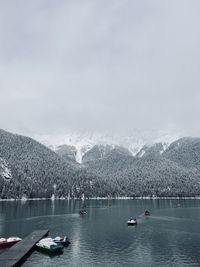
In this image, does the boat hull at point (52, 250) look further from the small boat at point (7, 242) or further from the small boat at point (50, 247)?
the small boat at point (7, 242)

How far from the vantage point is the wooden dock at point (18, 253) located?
10031cm

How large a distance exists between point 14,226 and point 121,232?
60421mm

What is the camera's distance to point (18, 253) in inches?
4402

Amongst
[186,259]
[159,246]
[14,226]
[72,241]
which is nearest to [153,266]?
[186,259]

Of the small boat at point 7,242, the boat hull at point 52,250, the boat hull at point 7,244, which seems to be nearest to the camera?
the boat hull at point 52,250

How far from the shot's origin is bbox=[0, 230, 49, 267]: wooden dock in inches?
3949

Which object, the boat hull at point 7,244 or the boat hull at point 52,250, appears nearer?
the boat hull at point 52,250

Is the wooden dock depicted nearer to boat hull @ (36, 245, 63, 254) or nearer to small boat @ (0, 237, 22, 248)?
small boat @ (0, 237, 22, 248)

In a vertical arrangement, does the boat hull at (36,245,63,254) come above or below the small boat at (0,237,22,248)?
below

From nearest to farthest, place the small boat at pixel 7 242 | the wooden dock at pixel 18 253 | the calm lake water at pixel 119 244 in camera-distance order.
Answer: the wooden dock at pixel 18 253, the calm lake water at pixel 119 244, the small boat at pixel 7 242

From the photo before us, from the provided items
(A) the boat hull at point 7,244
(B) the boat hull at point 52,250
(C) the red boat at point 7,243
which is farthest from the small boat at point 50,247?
(C) the red boat at point 7,243

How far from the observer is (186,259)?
10612 cm

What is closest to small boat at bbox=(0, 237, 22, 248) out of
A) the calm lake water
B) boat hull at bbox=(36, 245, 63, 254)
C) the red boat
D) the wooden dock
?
the red boat

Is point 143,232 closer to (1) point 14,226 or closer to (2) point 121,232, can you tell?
(2) point 121,232
